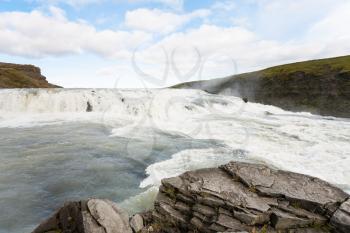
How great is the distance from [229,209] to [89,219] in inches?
150

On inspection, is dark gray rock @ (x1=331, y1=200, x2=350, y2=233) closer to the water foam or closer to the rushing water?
the rushing water

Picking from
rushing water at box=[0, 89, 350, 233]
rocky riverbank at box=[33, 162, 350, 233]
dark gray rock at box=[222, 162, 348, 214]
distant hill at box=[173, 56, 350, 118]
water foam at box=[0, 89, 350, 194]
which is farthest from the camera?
distant hill at box=[173, 56, 350, 118]

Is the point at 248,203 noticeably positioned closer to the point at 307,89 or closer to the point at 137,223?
the point at 137,223

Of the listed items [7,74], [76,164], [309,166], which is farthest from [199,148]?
[7,74]

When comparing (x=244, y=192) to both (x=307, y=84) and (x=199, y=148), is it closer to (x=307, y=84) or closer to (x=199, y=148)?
(x=199, y=148)

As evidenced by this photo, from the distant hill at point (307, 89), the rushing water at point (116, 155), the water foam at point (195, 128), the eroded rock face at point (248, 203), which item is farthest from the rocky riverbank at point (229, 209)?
the distant hill at point (307, 89)

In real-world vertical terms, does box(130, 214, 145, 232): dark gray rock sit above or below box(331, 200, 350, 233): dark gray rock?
below

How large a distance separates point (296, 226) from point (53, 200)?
9.64 metres

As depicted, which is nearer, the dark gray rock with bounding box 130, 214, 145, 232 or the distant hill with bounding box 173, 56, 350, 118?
the dark gray rock with bounding box 130, 214, 145, 232

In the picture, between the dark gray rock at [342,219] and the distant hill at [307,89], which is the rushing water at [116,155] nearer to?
the dark gray rock at [342,219]

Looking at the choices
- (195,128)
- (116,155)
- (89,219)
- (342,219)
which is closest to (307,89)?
(195,128)

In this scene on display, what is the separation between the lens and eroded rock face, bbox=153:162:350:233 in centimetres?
786

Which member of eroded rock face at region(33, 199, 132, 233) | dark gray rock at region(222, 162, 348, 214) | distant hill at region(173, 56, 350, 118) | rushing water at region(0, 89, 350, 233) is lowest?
rushing water at region(0, 89, 350, 233)

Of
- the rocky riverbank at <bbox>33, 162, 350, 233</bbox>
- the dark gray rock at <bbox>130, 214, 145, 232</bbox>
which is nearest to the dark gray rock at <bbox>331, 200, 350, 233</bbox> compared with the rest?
the rocky riverbank at <bbox>33, 162, 350, 233</bbox>
